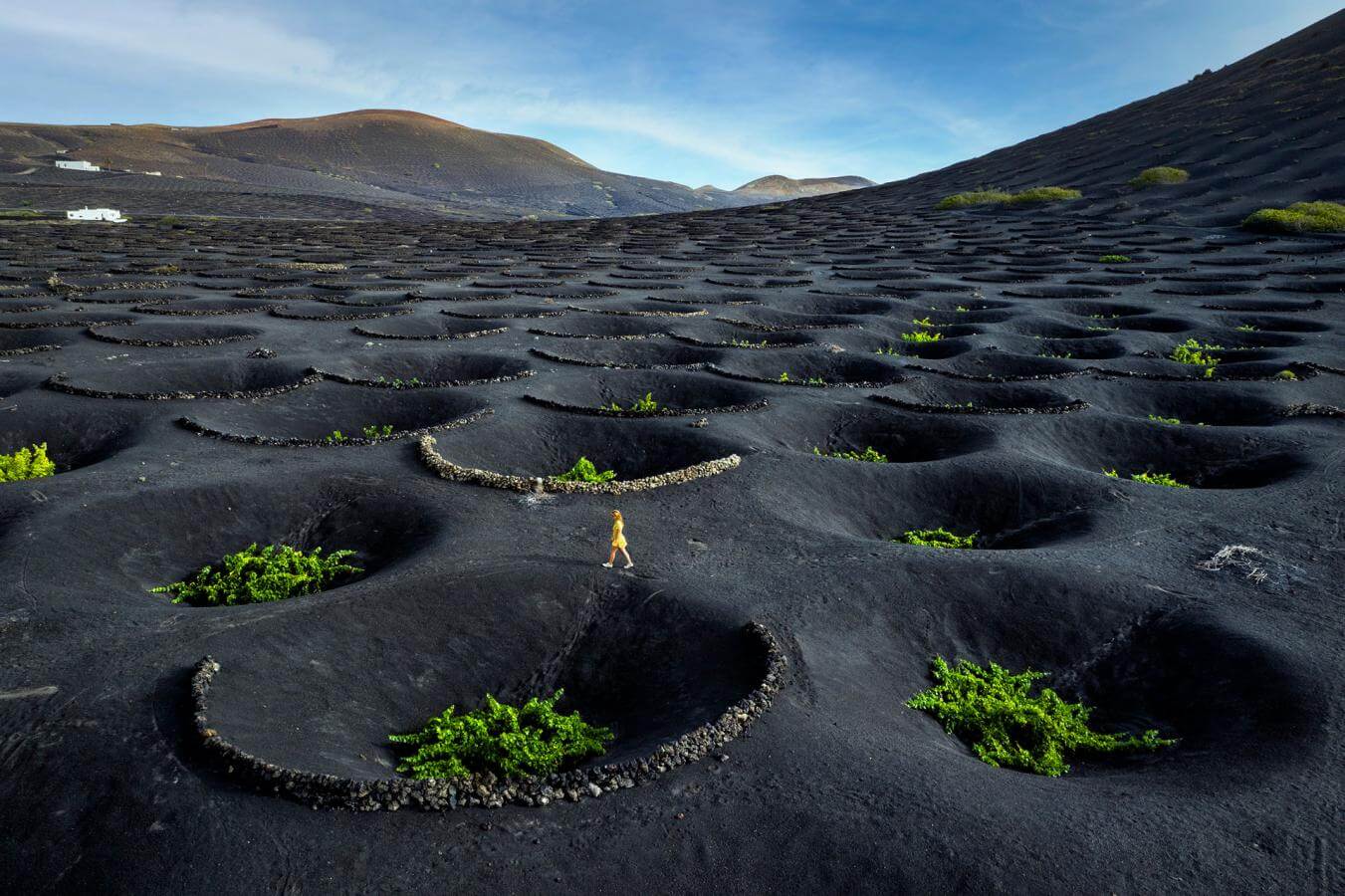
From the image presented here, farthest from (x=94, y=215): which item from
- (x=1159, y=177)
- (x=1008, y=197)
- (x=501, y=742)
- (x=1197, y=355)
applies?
(x=1159, y=177)

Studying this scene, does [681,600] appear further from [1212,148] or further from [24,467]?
[1212,148]

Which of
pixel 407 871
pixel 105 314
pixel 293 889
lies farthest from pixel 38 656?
pixel 105 314

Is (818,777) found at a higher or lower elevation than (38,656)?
higher

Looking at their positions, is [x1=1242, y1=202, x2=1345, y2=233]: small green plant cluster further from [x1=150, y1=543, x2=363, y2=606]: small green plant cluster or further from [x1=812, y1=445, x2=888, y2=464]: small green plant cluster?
[x1=150, y1=543, x2=363, y2=606]: small green plant cluster

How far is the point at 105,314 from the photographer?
875 inches

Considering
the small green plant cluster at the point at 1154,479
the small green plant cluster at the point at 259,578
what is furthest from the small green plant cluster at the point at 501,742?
the small green plant cluster at the point at 1154,479

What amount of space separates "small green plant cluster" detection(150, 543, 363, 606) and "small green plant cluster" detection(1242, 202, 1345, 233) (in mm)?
42529

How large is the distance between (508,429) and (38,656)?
7.45 metres

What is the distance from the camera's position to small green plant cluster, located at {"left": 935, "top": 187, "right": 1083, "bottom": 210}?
186 ft

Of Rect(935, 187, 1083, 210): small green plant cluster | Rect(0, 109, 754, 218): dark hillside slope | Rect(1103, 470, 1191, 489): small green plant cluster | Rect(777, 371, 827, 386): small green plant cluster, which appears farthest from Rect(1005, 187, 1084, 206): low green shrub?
Rect(0, 109, 754, 218): dark hillside slope

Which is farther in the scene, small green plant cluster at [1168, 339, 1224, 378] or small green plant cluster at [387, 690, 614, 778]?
small green plant cluster at [1168, 339, 1224, 378]

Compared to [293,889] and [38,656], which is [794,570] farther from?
[38,656]

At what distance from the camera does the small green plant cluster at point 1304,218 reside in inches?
1442

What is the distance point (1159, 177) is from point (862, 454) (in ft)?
164
